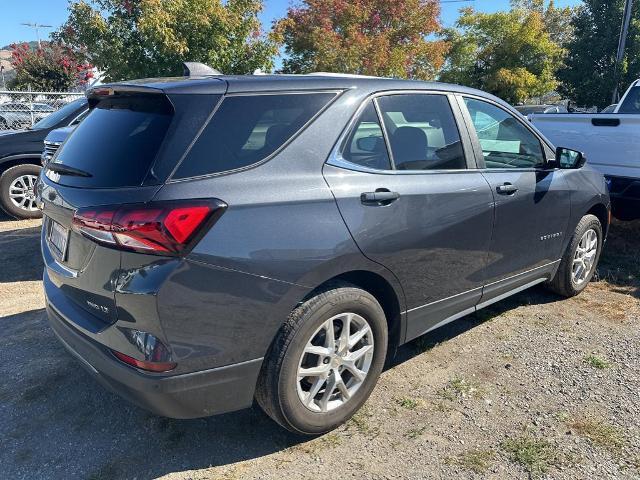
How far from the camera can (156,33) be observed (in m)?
10.2

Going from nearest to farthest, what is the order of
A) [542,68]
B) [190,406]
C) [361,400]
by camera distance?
1. [190,406]
2. [361,400]
3. [542,68]

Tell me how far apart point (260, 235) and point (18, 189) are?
667 centimetres

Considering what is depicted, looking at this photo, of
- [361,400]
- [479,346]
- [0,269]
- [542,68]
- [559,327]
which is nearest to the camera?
[361,400]

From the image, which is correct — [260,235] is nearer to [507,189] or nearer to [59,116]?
[507,189]

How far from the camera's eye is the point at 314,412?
2.73 metres

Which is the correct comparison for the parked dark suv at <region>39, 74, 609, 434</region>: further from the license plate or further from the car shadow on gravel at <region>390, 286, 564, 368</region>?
the car shadow on gravel at <region>390, 286, 564, 368</region>

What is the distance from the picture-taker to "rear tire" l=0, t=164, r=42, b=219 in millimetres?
7438

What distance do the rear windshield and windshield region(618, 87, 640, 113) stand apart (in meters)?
7.69

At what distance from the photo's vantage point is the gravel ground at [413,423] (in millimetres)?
2633

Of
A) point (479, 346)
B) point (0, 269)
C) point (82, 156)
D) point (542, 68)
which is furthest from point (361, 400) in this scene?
point (542, 68)

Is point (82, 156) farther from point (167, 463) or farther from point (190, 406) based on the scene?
point (167, 463)

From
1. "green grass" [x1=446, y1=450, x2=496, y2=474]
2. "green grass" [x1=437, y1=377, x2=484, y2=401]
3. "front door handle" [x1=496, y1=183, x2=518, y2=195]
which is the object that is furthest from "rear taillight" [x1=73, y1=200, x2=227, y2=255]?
"front door handle" [x1=496, y1=183, x2=518, y2=195]

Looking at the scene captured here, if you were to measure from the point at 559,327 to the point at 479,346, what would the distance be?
0.79m

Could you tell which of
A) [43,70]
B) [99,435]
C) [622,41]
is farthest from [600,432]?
[43,70]
